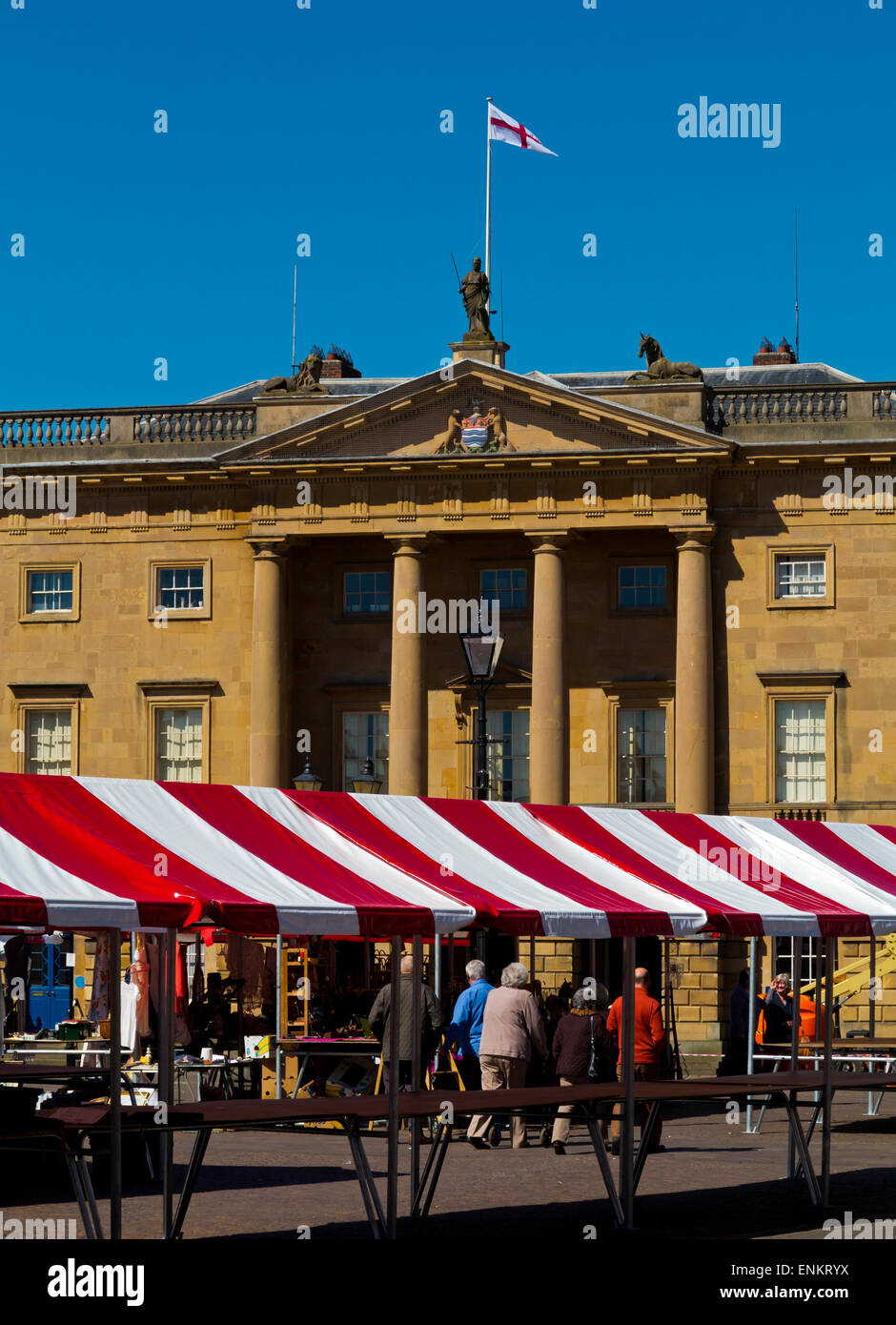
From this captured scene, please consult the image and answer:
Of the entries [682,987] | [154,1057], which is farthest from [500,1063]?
[682,987]

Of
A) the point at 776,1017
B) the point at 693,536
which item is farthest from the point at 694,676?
the point at 776,1017

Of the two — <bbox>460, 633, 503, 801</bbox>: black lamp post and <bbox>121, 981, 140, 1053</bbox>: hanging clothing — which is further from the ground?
<bbox>460, 633, 503, 801</bbox>: black lamp post

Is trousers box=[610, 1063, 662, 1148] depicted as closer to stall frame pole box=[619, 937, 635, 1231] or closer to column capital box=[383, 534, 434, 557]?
stall frame pole box=[619, 937, 635, 1231]

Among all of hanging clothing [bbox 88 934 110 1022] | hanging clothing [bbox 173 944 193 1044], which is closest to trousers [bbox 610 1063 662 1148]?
hanging clothing [bbox 173 944 193 1044]

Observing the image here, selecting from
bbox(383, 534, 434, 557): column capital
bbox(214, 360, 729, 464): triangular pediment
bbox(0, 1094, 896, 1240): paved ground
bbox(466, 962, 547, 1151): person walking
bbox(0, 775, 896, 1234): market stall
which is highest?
bbox(214, 360, 729, 464): triangular pediment

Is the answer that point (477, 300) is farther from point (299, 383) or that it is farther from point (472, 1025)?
point (472, 1025)

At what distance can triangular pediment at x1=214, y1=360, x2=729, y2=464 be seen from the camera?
148ft

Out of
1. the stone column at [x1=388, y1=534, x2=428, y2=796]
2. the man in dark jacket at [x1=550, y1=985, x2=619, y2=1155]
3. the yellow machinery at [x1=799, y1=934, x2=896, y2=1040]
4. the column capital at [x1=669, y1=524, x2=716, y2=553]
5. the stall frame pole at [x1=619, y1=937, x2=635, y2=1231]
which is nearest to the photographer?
the stall frame pole at [x1=619, y1=937, x2=635, y2=1231]

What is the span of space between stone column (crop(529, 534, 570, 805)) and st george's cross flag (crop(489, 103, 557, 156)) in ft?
26.9

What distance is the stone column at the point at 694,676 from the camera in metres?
44.6

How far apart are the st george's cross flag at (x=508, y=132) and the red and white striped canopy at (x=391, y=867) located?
2782cm

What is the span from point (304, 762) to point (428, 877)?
102 feet

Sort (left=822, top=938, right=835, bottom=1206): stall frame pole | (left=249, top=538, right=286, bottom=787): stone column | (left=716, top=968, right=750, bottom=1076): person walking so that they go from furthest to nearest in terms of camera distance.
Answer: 1. (left=249, top=538, right=286, bottom=787): stone column
2. (left=716, top=968, right=750, bottom=1076): person walking
3. (left=822, top=938, right=835, bottom=1206): stall frame pole

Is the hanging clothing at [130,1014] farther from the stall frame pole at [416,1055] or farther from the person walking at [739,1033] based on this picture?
the stall frame pole at [416,1055]
